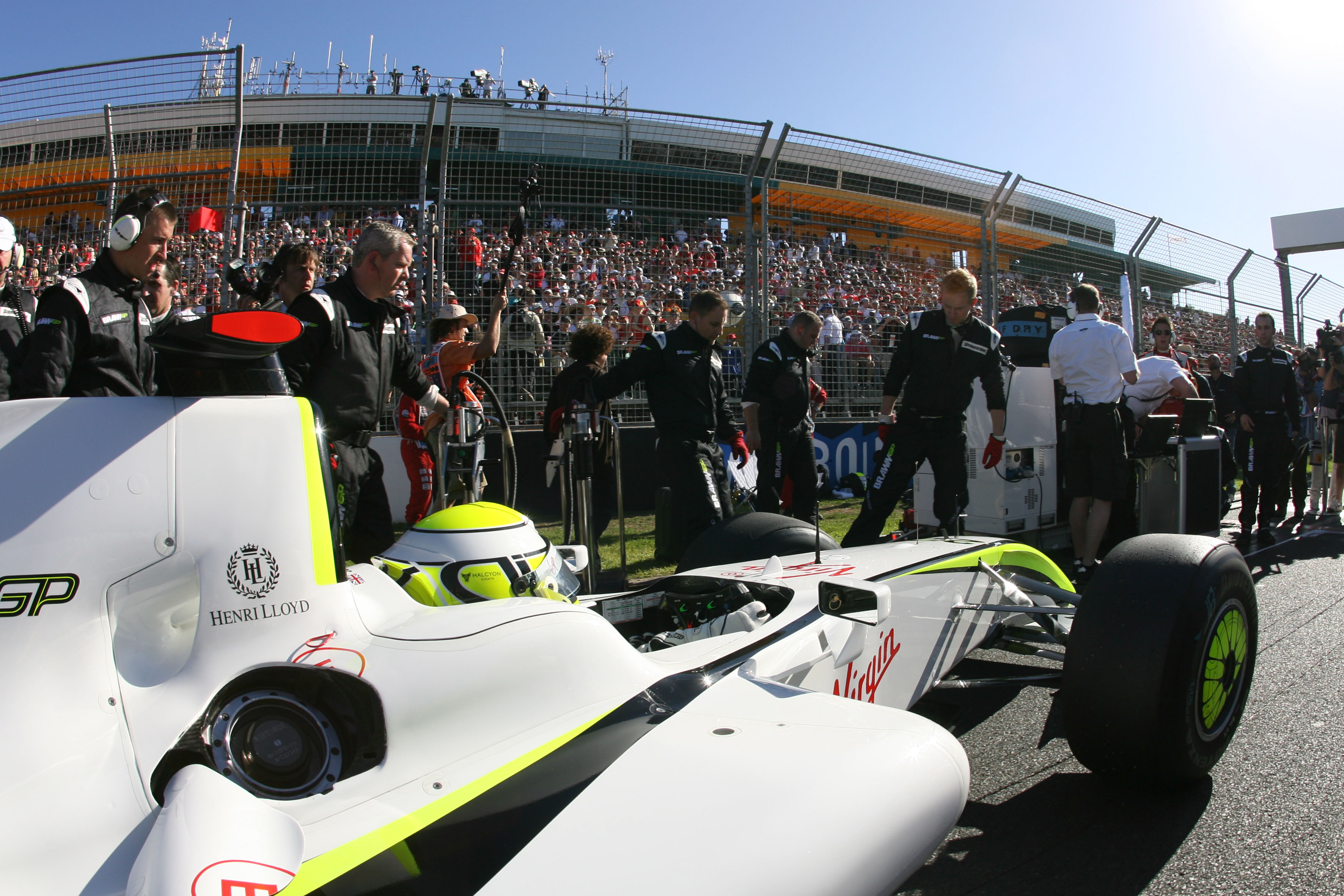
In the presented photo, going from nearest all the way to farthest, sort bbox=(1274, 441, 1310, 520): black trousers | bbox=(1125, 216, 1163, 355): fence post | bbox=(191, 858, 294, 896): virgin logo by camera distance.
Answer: bbox=(191, 858, 294, 896): virgin logo < bbox=(1274, 441, 1310, 520): black trousers < bbox=(1125, 216, 1163, 355): fence post

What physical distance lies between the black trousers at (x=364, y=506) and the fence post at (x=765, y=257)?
4459 mm

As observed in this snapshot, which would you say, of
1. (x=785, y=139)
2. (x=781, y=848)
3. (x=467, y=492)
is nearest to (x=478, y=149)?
(x=785, y=139)

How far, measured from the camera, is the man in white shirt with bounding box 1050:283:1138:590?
5043mm

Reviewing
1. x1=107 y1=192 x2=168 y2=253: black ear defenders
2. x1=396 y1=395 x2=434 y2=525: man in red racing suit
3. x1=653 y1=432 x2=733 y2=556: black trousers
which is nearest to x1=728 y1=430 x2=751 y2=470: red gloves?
x1=653 y1=432 x2=733 y2=556: black trousers

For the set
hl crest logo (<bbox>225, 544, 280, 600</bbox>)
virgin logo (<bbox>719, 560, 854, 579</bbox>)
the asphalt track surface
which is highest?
hl crest logo (<bbox>225, 544, 280, 600</bbox>)

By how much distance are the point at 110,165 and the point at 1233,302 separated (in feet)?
42.1

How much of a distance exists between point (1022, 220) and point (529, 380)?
17.6 ft

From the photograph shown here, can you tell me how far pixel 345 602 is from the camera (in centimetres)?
146

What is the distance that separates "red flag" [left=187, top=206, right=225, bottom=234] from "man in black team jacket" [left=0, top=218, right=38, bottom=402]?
1.98 metres

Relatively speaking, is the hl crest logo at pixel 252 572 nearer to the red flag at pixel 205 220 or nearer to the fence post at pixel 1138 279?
the red flag at pixel 205 220

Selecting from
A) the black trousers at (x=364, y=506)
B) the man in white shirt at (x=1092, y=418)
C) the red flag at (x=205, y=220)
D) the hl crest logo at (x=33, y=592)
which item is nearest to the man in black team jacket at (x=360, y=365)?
the black trousers at (x=364, y=506)

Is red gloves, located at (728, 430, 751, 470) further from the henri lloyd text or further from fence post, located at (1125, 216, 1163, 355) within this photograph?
fence post, located at (1125, 216, 1163, 355)

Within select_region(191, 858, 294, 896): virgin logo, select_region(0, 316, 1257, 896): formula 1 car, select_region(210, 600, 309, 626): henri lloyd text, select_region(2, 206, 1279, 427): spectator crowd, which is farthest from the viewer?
select_region(2, 206, 1279, 427): spectator crowd

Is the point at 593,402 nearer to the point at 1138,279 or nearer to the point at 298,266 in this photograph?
the point at 298,266
